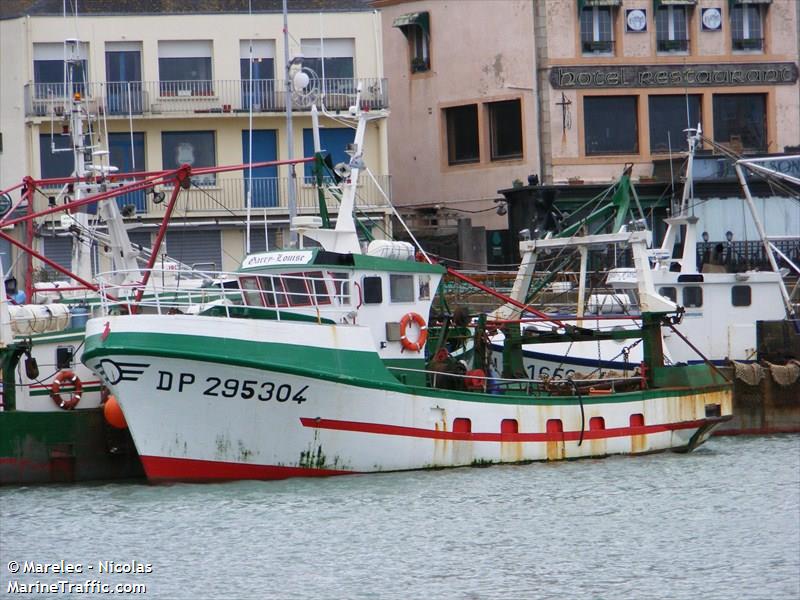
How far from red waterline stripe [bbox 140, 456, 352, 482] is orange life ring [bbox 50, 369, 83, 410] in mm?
2427

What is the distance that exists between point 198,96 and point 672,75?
12.4m

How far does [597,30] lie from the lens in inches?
1788

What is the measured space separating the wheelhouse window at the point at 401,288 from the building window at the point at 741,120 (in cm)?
2086

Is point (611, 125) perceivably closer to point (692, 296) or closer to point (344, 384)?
point (692, 296)

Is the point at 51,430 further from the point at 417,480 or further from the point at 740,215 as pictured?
the point at 740,215

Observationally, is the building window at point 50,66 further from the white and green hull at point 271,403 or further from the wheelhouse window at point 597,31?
the white and green hull at point 271,403

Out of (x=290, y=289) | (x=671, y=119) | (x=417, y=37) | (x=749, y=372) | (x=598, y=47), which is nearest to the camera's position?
(x=290, y=289)

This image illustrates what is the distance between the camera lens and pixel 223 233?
1726 inches

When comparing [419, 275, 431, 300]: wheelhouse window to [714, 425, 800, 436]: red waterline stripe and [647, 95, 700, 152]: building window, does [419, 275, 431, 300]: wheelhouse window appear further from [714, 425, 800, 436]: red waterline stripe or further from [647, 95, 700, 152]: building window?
[647, 95, 700, 152]: building window

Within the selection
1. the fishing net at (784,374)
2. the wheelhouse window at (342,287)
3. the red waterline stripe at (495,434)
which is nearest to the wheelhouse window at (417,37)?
the fishing net at (784,374)

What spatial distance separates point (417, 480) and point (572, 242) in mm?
6123

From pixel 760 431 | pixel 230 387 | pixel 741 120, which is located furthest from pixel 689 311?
pixel 741 120

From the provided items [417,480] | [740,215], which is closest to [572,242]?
[417,480]

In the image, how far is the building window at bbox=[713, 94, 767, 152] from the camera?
46406mm
